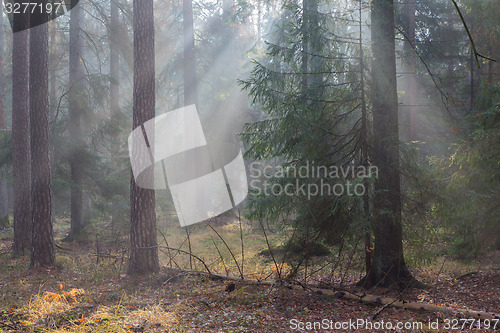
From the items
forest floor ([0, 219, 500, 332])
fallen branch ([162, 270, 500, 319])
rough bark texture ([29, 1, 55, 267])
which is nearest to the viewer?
forest floor ([0, 219, 500, 332])

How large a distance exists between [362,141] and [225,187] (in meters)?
19.4

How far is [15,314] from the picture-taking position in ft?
18.1

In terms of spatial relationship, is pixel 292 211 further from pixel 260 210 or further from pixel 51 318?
pixel 51 318

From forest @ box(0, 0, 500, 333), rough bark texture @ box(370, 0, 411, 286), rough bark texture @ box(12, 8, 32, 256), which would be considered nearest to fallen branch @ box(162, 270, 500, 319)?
forest @ box(0, 0, 500, 333)

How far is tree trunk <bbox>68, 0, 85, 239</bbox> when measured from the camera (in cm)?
1340

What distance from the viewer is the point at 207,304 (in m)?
6.32

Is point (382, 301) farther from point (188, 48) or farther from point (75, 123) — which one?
point (188, 48)

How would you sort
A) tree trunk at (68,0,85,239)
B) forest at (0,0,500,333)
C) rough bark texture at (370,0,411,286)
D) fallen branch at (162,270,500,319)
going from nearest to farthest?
1. fallen branch at (162,270,500,319)
2. forest at (0,0,500,333)
3. rough bark texture at (370,0,411,286)
4. tree trunk at (68,0,85,239)

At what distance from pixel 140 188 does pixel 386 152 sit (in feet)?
16.6

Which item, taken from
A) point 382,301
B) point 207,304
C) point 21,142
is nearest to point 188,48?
point 21,142

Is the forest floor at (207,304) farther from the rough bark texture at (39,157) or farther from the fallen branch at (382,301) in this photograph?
the rough bark texture at (39,157)

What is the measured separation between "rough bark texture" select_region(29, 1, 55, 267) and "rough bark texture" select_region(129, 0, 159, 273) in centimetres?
235

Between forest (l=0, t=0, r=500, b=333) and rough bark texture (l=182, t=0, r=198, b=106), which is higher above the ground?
rough bark texture (l=182, t=0, r=198, b=106)

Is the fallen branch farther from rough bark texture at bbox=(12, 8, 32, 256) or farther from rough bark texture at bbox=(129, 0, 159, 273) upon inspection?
rough bark texture at bbox=(12, 8, 32, 256)
